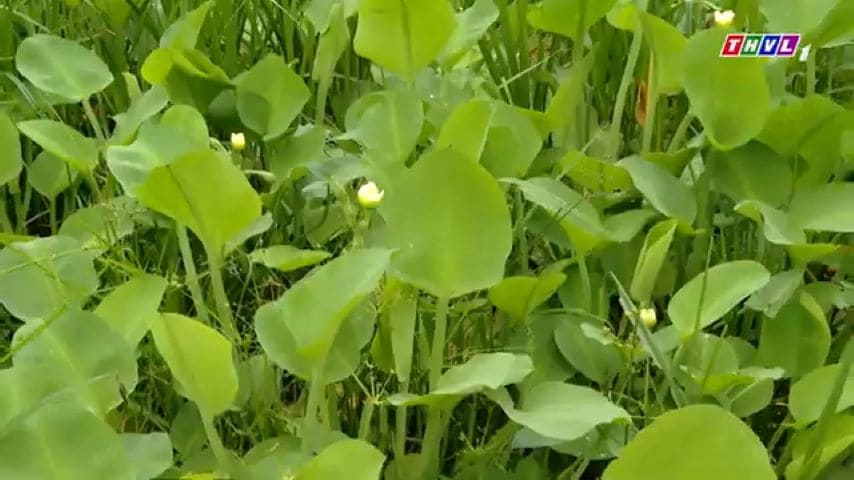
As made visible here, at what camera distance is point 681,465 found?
0.43 meters

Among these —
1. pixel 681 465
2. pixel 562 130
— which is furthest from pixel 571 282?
pixel 681 465

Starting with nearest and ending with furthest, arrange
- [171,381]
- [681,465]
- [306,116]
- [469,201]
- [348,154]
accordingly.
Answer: [681,465], [469,201], [171,381], [348,154], [306,116]

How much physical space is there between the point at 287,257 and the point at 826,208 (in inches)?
11.7

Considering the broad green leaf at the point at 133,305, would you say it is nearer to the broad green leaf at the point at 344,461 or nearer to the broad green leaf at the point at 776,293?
the broad green leaf at the point at 344,461

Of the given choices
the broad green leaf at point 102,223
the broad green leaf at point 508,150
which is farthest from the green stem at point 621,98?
the broad green leaf at point 102,223

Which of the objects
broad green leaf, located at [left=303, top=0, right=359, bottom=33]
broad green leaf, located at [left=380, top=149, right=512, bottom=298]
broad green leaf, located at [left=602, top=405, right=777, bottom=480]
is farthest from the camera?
broad green leaf, located at [left=303, top=0, right=359, bottom=33]

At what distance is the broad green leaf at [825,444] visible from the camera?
0.55m

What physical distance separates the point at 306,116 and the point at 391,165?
257mm

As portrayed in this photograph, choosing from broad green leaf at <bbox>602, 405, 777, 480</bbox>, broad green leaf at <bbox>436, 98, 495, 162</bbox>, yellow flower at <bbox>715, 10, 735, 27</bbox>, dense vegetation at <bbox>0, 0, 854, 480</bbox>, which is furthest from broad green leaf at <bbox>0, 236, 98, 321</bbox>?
yellow flower at <bbox>715, 10, 735, 27</bbox>

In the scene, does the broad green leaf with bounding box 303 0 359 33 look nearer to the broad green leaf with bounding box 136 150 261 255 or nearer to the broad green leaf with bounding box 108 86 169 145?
the broad green leaf with bounding box 108 86 169 145

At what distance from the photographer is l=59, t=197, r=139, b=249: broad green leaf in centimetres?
72

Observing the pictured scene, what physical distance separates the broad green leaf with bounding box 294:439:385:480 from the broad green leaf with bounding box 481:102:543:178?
26cm

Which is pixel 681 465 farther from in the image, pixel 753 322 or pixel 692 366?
pixel 753 322

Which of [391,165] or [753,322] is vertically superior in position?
[391,165]
